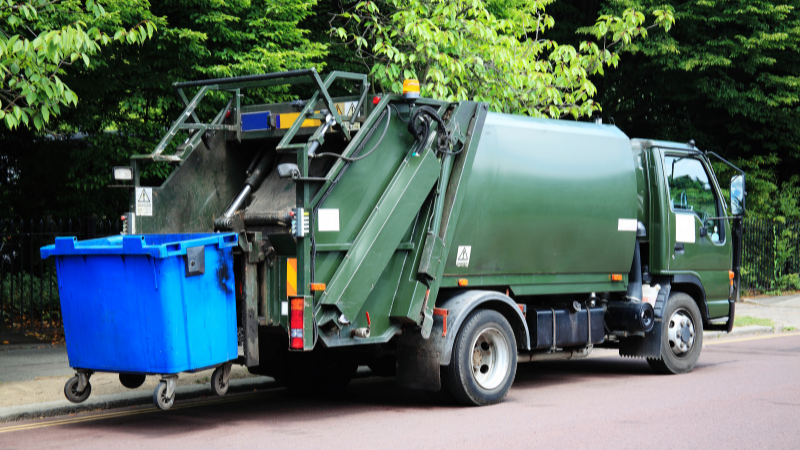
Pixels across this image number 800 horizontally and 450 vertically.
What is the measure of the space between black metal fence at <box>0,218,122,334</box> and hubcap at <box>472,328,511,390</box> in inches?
256

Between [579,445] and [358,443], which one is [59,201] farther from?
[579,445]

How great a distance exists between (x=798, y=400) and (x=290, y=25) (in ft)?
25.1

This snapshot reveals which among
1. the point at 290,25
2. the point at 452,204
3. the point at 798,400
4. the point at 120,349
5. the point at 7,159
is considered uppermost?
the point at 290,25

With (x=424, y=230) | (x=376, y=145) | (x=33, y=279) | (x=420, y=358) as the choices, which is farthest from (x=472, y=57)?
(x=33, y=279)

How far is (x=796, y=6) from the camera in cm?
1980

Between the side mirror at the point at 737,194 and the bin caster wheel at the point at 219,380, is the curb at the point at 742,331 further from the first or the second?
the bin caster wheel at the point at 219,380

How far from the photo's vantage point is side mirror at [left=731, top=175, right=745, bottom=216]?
31.9 feet

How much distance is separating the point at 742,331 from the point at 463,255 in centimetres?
819

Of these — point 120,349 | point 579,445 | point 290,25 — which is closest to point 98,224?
point 290,25

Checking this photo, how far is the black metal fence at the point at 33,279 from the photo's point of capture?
464 inches

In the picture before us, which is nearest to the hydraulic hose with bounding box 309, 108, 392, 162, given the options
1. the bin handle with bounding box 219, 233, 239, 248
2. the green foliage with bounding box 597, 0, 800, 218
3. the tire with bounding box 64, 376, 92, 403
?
the bin handle with bounding box 219, 233, 239, 248

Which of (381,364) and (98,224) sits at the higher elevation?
(98,224)

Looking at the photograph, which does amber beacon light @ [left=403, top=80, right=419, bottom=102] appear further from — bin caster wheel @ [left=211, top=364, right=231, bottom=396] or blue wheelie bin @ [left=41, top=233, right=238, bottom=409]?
bin caster wheel @ [left=211, top=364, right=231, bottom=396]

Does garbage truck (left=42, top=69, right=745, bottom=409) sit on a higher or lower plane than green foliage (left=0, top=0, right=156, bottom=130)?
lower
